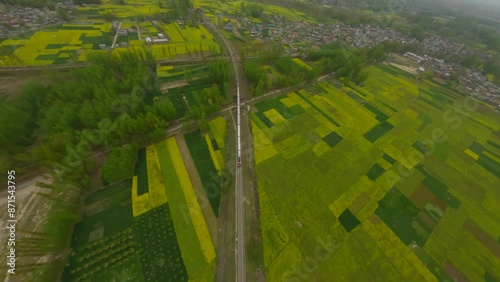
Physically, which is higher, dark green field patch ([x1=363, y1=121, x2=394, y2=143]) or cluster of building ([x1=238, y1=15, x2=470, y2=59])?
cluster of building ([x1=238, y1=15, x2=470, y2=59])

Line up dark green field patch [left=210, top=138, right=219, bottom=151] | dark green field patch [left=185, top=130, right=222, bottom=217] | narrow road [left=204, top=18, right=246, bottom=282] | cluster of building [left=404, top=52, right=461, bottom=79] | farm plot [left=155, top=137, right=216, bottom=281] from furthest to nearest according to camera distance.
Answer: cluster of building [left=404, top=52, right=461, bottom=79], dark green field patch [left=210, top=138, right=219, bottom=151], dark green field patch [left=185, top=130, right=222, bottom=217], narrow road [left=204, top=18, right=246, bottom=282], farm plot [left=155, top=137, right=216, bottom=281]

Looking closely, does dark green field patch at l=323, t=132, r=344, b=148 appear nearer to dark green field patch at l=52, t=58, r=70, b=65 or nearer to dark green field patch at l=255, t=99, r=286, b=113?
dark green field patch at l=255, t=99, r=286, b=113

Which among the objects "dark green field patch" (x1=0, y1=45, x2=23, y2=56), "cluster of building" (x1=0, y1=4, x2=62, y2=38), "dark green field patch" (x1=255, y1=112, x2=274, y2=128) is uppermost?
"cluster of building" (x1=0, y1=4, x2=62, y2=38)

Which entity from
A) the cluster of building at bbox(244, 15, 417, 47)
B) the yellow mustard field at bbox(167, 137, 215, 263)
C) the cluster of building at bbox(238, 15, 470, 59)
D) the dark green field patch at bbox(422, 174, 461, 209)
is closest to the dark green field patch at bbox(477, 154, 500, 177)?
the dark green field patch at bbox(422, 174, 461, 209)

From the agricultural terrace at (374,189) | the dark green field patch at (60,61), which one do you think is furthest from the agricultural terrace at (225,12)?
the agricultural terrace at (374,189)

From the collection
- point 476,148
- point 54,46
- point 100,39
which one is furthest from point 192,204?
point 100,39

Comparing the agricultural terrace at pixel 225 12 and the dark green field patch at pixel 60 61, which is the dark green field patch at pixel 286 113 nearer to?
the dark green field patch at pixel 60 61

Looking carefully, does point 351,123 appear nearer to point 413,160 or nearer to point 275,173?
point 413,160
